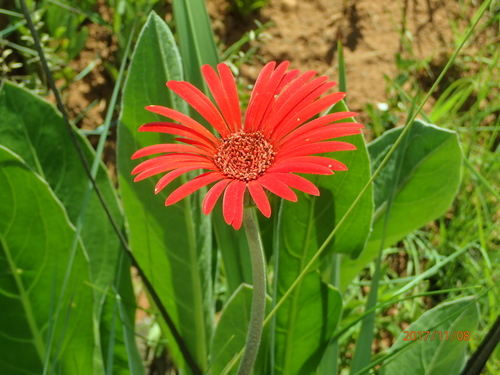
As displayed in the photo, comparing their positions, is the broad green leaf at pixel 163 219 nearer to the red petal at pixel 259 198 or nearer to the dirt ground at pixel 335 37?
the red petal at pixel 259 198

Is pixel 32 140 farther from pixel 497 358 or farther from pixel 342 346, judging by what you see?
pixel 497 358

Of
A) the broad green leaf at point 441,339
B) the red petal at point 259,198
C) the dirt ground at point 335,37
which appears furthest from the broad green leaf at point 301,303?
the dirt ground at point 335,37

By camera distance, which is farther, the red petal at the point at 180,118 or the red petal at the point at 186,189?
the red petal at the point at 180,118

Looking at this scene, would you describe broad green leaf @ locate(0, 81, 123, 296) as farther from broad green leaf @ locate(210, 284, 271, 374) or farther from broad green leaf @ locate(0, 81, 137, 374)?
broad green leaf @ locate(210, 284, 271, 374)

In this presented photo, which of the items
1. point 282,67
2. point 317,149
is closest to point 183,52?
point 282,67

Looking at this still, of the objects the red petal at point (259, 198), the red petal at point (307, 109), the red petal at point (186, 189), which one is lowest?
the red petal at point (259, 198)

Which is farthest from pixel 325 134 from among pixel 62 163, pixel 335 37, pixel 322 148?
pixel 335 37
